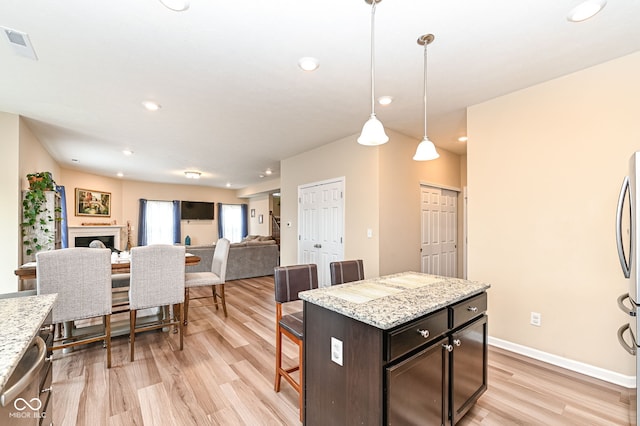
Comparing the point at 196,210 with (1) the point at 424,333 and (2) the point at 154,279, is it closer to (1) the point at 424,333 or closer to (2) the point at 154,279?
(2) the point at 154,279

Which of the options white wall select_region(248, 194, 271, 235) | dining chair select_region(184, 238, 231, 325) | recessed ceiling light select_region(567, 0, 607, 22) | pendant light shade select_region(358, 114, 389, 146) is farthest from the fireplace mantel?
recessed ceiling light select_region(567, 0, 607, 22)

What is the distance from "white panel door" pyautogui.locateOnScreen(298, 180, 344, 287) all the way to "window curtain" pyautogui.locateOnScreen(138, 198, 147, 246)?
613 centimetres

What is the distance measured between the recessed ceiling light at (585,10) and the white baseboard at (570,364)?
2.69 m

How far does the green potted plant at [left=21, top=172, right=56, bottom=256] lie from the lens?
3.45 m

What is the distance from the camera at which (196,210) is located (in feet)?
31.4

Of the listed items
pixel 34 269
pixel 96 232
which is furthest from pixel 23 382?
pixel 96 232

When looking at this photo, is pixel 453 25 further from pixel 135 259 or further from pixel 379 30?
pixel 135 259

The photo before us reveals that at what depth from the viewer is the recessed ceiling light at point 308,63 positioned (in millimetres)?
2240

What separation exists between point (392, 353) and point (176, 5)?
7.44 feet

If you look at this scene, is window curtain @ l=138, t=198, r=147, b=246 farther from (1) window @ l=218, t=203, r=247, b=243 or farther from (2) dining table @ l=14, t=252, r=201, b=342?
(2) dining table @ l=14, t=252, r=201, b=342

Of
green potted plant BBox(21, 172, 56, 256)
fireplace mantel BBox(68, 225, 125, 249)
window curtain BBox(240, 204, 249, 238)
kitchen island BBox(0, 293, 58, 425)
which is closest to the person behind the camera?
kitchen island BBox(0, 293, 58, 425)

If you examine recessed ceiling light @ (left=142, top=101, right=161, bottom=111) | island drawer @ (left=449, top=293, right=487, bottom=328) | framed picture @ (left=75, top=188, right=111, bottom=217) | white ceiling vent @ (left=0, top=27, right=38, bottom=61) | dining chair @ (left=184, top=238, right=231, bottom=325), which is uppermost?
white ceiling vent @ (left=0, top=27, right=38, bottom=61)

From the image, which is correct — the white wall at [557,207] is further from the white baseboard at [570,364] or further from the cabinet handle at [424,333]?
the cabinet handle at [424,333]

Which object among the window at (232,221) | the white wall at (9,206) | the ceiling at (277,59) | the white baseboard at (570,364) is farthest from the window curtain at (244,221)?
the white baseboard at (570,364)
